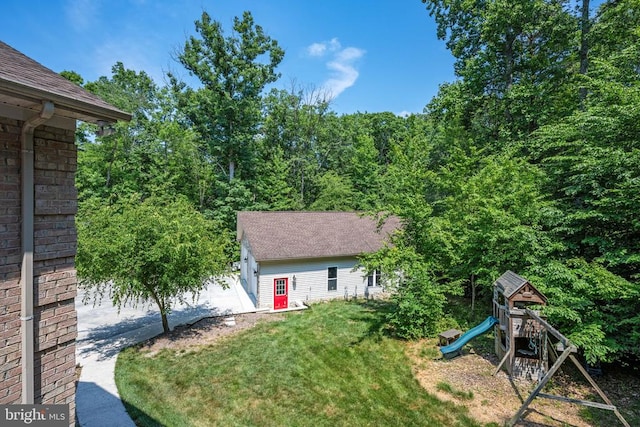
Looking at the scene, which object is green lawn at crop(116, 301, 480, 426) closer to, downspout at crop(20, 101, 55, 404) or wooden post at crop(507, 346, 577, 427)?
wooden post at crop(507, 346, 577, 427)

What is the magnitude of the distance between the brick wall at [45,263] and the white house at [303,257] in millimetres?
11633

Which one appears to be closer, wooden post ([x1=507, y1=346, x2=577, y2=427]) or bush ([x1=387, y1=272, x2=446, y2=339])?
wooden post ([x1=507, y1=346, x2=577, y2=427])

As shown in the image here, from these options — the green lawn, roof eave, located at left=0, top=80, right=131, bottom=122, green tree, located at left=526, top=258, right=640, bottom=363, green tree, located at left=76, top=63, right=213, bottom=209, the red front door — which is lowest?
the green lawn

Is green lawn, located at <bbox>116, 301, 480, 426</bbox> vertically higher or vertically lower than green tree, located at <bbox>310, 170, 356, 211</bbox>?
lower

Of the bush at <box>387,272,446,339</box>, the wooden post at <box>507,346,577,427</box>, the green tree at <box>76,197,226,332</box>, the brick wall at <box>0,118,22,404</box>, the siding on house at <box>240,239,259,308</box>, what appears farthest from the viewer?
the siding on house at <box>240,239,259,308</box>

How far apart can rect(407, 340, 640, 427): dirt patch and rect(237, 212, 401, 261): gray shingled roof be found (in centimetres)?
696

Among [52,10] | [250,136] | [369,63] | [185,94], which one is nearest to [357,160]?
[250,136]

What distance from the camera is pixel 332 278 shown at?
56.7 ft

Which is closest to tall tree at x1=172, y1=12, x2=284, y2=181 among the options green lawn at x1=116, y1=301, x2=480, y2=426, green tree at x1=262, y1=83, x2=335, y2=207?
green tree at x1=262, y1=83, x2=335, y2=207

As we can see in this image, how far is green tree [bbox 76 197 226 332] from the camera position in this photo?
32.1 ft

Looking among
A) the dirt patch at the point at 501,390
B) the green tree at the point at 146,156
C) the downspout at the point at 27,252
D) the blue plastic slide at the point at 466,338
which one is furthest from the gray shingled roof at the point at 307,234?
the downspout at the point at 27,252

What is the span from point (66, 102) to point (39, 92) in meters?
0.22

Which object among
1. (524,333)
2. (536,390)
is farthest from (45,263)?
(524,333)

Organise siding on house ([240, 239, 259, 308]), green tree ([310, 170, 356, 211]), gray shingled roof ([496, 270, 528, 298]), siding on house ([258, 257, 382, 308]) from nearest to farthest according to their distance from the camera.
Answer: gray shingled roof ([496, 270, 528, 298]) → siding on house ([258, 257, 382, 308]) → siding on house ([240, 239, 259, 308]) → green tree ([310, 170, 356, 211])
